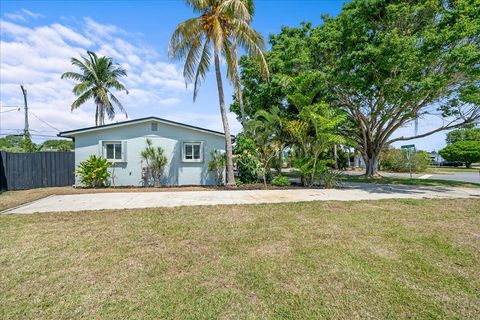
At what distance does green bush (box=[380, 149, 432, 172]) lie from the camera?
24.7 metres

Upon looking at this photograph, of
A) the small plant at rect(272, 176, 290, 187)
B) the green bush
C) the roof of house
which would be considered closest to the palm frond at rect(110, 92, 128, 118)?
the roof of house

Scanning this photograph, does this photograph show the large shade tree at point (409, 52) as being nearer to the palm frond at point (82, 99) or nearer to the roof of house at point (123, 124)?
the roof of house at point (123, 124)

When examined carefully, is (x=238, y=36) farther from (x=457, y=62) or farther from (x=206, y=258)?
(x=206, y=258)

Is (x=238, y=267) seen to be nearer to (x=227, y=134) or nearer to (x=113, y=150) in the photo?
(x=227, y=134)

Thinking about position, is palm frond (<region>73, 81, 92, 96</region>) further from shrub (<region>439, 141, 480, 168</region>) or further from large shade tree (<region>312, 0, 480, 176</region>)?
shrub (<region>439, 141, 480, 168</region>)

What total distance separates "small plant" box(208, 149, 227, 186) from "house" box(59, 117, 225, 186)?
255mm

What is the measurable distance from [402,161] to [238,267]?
27.9 m

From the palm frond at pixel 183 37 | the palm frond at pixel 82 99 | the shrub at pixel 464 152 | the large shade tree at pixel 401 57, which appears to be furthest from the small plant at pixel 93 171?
the shrub at pixel 464 152

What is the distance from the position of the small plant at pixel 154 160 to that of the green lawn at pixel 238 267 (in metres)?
6.20

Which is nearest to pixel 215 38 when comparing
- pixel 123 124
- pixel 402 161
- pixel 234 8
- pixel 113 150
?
pixel 234 8

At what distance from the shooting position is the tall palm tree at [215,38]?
10.0 m

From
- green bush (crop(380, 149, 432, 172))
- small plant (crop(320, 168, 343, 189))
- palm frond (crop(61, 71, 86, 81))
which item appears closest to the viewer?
Answer: small plant (crop(320, 168, 343, 189))

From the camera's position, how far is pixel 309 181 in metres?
11.8

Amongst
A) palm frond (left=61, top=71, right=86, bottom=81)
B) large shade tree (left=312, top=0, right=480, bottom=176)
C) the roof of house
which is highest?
palm frond (left=61, top=71, right=86, bottom=81)
